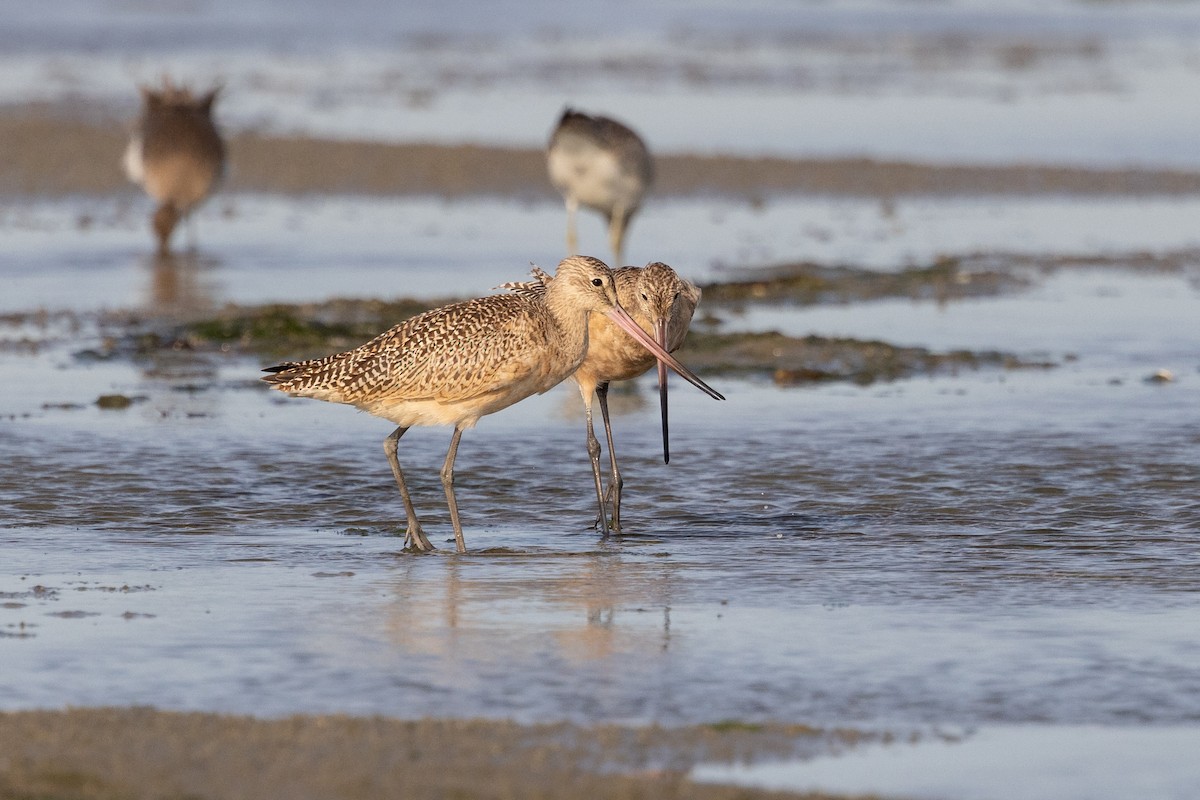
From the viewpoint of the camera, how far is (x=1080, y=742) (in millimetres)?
4926

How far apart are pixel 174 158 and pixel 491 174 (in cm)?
397

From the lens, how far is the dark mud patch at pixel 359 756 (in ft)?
14.8

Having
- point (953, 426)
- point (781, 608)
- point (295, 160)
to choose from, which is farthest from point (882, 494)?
point (295, 160)

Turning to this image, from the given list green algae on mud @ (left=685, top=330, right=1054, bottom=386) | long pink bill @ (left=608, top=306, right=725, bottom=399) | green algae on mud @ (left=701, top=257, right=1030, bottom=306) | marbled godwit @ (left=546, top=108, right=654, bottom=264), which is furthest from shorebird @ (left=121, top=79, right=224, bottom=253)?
long pink bill @ (left=608, top=306, right=725, bottom=399)

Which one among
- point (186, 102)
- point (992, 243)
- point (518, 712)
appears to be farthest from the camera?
point (186, 102)

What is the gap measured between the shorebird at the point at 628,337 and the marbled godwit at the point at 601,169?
706 centimetres

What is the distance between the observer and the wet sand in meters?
19.0

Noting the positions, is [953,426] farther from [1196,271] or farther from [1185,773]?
[1196,271]

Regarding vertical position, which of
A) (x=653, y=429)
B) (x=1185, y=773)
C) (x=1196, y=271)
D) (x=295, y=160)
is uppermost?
(x=295, y=160)

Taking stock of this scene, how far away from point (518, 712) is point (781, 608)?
137cm

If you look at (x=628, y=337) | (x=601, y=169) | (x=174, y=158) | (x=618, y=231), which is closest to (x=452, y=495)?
(x=628, y=337)

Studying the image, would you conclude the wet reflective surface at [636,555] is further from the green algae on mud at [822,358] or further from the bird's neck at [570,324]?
the bird's neck at [570,324]

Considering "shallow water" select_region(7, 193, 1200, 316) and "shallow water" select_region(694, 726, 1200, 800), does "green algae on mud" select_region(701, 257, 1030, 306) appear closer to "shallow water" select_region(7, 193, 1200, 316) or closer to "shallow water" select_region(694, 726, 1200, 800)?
"shallow water" select_region(7, 193, 1200, 316)

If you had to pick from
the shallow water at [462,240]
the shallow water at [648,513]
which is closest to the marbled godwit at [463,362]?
the shallow water at [648,513]
